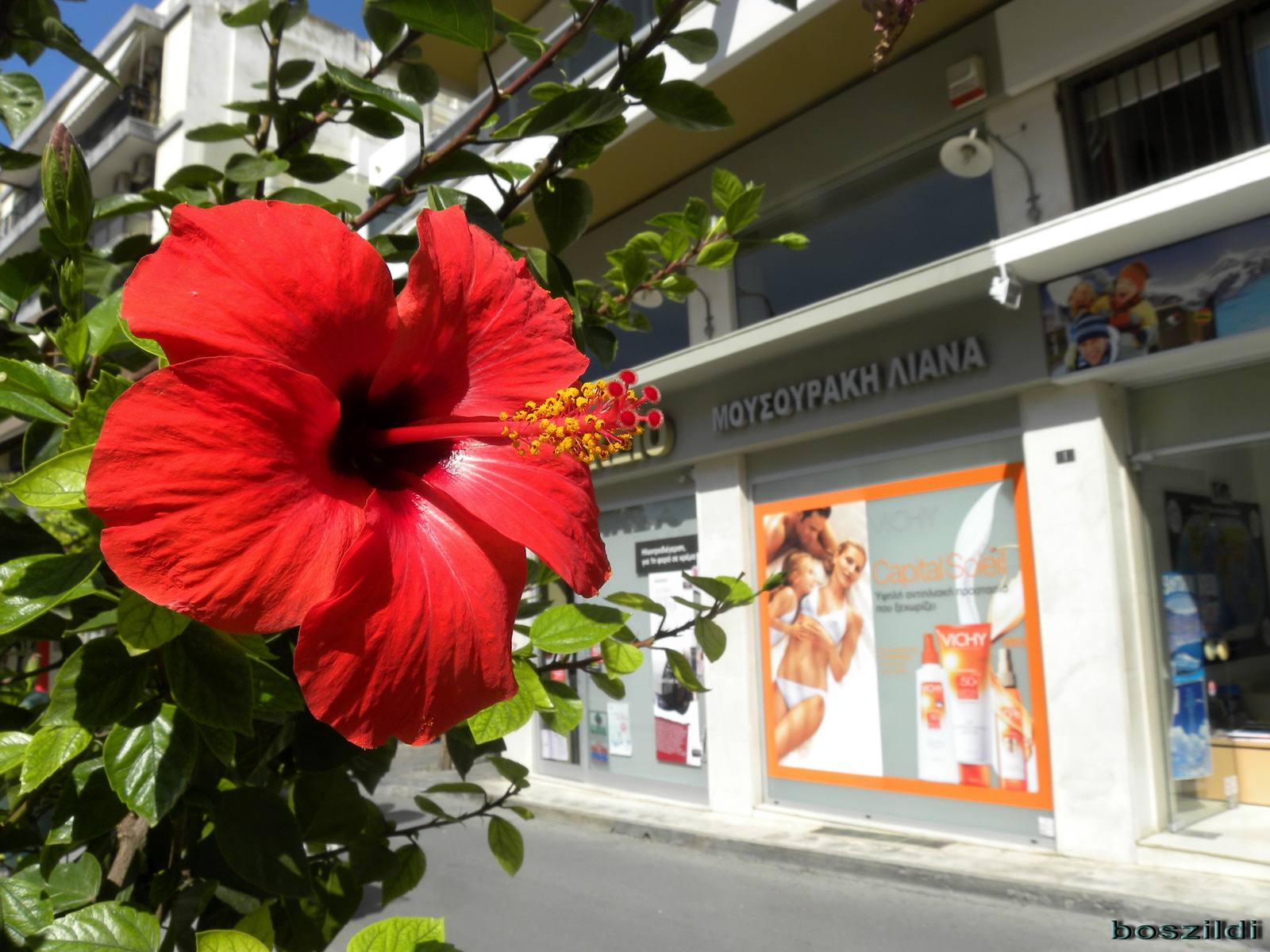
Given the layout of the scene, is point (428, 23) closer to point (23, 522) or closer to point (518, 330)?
point (518, 330)

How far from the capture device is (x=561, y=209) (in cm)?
108

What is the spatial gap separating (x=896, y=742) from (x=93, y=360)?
23.0 ft

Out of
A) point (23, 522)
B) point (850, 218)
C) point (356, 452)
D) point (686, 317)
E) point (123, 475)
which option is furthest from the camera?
point (686, 317)

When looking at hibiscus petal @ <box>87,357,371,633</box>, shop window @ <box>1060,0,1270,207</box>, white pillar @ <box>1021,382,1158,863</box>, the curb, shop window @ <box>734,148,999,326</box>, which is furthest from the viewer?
shop window @ <box>734,148,999,326</box>

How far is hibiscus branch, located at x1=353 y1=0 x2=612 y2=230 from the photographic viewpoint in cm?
100

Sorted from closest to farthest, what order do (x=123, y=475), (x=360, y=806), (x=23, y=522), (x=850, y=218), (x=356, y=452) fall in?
(x=123, y=475) < (x=356, y=452) < (x=23, y=522) < (x=360, y=806) < (x=850, y=218)

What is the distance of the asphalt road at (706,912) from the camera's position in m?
4.92

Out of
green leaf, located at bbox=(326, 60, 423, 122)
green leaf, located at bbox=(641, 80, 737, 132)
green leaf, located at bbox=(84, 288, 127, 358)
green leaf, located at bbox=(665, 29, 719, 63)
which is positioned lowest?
green leaf, located at bbox=(84, 288, 127, 358)

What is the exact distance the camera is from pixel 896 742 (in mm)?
7020

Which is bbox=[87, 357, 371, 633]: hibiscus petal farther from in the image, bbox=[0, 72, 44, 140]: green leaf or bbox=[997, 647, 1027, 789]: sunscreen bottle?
bbox=[997, 647, 1027, 789]: sunscreen bottle

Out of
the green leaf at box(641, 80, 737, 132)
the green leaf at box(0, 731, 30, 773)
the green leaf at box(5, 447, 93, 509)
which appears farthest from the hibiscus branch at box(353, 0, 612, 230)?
the green leaf at box(0, 731, 30, 773)

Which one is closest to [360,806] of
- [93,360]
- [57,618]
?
[57,618]

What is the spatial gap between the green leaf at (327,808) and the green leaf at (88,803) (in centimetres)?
24

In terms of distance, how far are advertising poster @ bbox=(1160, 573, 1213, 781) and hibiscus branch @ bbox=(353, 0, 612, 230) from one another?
6335 mm
